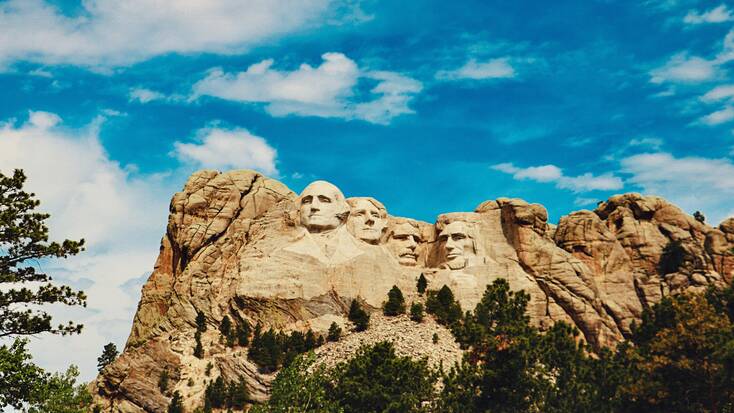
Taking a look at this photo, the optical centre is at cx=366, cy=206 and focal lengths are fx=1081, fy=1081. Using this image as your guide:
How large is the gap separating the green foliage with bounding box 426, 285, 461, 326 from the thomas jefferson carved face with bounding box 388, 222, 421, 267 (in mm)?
4408

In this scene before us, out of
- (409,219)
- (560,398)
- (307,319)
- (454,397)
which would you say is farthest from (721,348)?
(409,219)

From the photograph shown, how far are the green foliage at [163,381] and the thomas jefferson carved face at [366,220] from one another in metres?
15.5

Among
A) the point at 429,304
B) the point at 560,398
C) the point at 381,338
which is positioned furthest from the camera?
the point at 429,304

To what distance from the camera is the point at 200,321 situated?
62188 millimetres

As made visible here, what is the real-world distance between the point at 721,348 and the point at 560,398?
26.1 feet

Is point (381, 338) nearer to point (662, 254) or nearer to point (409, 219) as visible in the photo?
point (409, 219)

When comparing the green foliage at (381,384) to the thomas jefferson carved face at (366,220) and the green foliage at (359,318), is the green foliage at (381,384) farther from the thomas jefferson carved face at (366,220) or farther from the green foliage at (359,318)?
the thomas jefferson carved face at (366,220)

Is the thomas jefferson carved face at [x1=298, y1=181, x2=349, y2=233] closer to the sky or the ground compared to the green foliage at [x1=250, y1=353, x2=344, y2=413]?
closer to the sky

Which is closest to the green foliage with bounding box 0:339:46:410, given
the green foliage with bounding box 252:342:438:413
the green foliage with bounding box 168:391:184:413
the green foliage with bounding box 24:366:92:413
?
the green foliage with bounding box 24:366:92:413

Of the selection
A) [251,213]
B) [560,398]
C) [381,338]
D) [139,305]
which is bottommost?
[560,398]

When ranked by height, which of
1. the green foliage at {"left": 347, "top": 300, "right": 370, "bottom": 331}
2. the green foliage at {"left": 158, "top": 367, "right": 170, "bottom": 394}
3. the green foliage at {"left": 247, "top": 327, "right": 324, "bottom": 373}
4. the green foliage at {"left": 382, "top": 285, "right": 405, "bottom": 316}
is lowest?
the green foliage at {"left": 158, "top": 367, "right": 170, "bottom": 394}

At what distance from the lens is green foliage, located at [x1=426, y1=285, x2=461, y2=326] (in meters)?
63.7

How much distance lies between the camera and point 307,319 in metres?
61.7

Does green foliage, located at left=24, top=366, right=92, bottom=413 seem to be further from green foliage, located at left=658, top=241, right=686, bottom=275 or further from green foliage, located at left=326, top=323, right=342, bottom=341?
green foliage, located at left=658, top=241, right=686, bottom=275
